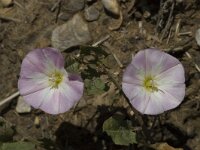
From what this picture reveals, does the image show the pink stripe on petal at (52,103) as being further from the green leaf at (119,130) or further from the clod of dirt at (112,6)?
the clod of dirt at (112,6)

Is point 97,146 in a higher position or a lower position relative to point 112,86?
lower

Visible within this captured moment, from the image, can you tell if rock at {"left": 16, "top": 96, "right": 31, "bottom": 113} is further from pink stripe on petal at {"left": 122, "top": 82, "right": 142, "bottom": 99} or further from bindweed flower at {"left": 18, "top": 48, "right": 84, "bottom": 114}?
pink stripe on petal at {"left": 122, "top": 82, "right": 142, "bottom": 99}

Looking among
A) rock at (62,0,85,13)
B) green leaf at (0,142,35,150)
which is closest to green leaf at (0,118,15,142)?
green leaf at (0,142,35,150)

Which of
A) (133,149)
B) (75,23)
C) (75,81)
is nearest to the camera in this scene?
(75,81)

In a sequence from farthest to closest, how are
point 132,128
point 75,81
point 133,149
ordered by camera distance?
point 133,149 < point 132,128 < point 75,81

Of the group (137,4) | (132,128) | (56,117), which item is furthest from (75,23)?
(132,128)

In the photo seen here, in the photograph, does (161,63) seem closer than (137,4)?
Yes

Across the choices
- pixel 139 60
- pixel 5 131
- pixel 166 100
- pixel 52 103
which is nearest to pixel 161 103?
pixel 166 100

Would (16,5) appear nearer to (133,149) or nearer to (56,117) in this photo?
(56,117)

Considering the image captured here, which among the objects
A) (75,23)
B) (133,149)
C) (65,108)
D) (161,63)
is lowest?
(133,149)
